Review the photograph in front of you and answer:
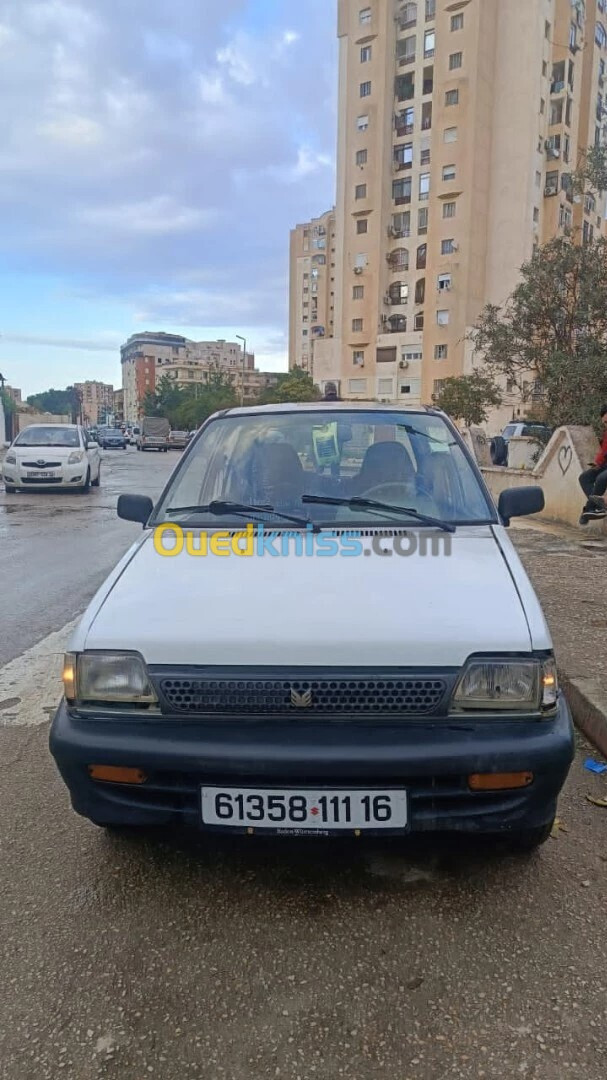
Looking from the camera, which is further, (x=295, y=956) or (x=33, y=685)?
(x=33, y=685)

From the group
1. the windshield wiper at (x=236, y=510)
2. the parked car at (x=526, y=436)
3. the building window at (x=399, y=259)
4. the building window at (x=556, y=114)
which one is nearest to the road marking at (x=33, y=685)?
the windshield wiper at (x=236, y=510)

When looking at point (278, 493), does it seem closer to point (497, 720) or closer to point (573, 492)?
point (497, 720)

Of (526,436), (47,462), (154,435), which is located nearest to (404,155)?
(154,435)

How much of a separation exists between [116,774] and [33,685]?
7.99 feet

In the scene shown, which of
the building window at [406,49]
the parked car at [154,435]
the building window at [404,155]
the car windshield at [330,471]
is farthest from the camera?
the building window at [404,155]

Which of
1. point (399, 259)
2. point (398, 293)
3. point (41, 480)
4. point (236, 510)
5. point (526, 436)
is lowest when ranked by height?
point (41, 480)

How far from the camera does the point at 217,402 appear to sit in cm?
8088

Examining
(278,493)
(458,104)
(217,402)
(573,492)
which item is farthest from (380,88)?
(278,493)

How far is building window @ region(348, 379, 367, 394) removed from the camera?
62.8 meters

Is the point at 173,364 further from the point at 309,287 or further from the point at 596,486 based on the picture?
the point at 596,486

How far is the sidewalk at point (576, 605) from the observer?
407cm

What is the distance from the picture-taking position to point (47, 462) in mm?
16047

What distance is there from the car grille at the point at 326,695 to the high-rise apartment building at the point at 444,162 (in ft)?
156

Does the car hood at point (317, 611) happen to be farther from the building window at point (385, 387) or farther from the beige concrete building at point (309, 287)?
the beige concrete building at point (309, 287)
